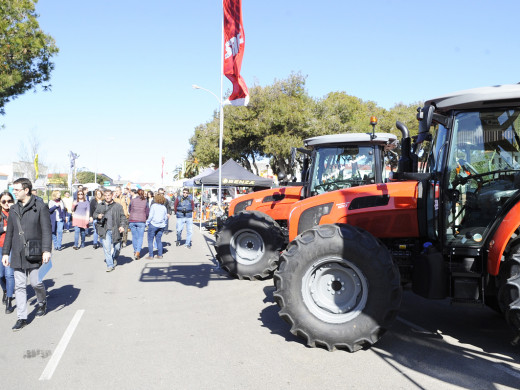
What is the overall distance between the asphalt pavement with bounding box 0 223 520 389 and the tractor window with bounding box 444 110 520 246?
4.21 ft

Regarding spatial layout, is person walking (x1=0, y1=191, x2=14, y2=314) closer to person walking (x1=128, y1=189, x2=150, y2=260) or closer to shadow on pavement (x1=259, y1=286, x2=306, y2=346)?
shadow on pavement (x1=259, y1=286, x2=306, y2=346)

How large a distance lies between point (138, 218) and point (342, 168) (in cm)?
575

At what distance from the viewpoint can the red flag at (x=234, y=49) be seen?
11.1 m

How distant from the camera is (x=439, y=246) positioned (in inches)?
198

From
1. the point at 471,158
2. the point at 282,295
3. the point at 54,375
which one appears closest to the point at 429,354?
the point at 282,295

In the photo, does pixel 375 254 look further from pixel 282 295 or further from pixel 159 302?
pixel 159 302

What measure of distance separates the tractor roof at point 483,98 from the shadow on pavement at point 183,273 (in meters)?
5.41

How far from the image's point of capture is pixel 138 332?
18.5 feet

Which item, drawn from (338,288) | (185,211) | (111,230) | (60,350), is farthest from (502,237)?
(185,211)

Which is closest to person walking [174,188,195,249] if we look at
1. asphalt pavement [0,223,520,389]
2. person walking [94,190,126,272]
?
person walking [94,190,126,272]

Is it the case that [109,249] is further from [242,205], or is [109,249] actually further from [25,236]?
[25,236]

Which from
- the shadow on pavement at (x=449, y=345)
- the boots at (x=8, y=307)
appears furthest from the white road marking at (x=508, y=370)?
the boots at (x=8, y=307)

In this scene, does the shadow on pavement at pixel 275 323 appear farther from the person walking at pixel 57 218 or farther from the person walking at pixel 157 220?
the person walking at pixel 57 218

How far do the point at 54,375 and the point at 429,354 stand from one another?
3696mm
